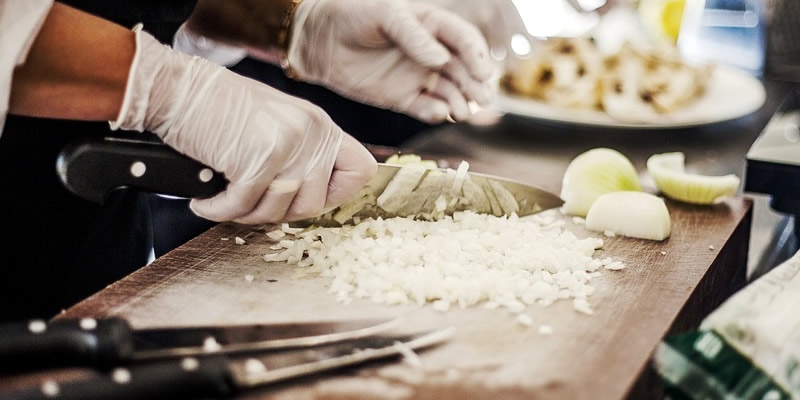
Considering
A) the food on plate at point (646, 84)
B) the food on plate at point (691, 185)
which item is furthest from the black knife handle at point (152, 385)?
the food on plate at point (646, 84)

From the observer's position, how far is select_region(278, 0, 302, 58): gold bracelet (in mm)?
1634

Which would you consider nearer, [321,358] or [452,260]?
[321,358]

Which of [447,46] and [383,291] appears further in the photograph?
[447,46]

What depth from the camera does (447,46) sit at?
1.63 m

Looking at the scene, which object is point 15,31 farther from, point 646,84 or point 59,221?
point 646,84

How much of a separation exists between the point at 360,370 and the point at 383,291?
0.21 meters

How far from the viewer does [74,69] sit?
1.06 m

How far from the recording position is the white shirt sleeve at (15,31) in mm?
962

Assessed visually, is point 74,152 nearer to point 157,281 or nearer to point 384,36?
point 157,281

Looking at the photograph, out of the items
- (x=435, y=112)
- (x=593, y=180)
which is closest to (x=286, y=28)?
(x=435, y=112)

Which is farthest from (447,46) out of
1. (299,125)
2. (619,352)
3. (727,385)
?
(727,385)

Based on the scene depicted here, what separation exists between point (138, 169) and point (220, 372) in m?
0.43

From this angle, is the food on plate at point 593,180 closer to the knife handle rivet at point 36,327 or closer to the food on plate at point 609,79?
the food on plate at point 609,79

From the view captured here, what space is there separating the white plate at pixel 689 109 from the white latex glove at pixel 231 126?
1.08 m
